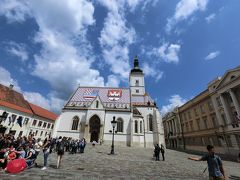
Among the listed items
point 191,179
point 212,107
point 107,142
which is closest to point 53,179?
point 191,179

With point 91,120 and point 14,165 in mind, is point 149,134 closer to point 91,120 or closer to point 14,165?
point 91,120

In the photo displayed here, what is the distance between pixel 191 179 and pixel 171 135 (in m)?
41.1

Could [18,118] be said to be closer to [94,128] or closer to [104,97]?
[94,128]

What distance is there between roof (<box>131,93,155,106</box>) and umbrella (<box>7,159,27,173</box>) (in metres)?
33.7

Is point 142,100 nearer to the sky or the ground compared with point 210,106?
nearer to the sky

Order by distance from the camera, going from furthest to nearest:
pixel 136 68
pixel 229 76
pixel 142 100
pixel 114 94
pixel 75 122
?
1. pixel 136 68
2. pixel 142 100
3. pixel 114 94
4. pixel 75 122
5. pixel 229 76

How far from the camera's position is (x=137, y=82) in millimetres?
47000

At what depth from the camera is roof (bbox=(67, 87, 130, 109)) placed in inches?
1430

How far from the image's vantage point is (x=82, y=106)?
35.6 m

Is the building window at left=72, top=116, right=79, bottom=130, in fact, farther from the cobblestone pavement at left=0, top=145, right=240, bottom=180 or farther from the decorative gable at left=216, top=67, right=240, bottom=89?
the decorative gable at left=216, top=67, right=240, bottom=89

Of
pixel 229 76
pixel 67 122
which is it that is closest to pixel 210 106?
pixel 229 76

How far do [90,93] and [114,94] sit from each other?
7297mm

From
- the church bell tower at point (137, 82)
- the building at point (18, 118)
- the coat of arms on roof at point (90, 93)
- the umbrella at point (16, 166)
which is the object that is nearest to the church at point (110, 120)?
the coat of arms on roof at point (90, 93)

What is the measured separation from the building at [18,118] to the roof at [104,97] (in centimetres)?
1073
